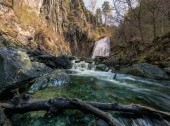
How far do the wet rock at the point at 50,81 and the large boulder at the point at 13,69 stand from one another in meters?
0.66

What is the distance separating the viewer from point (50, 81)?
32.8 feet

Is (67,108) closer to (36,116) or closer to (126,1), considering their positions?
(36,116)

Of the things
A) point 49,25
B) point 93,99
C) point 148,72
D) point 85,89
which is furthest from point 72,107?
point 49,25

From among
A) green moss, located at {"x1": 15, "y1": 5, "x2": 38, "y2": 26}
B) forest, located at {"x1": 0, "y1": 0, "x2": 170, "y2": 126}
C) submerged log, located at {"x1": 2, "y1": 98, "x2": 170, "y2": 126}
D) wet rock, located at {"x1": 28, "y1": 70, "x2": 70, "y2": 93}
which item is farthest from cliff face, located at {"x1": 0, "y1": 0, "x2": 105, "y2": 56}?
submerged log, located at {"x1": 2, "y1": 98, "x2": 170, "y2": 126}

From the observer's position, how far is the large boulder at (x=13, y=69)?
9.32 meters

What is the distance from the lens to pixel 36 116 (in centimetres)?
652

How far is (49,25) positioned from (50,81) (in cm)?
5396

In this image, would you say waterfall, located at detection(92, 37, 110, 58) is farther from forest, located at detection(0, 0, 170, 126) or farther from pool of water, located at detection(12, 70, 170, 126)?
pool of water, located at detection(12, 70, 170, 126)

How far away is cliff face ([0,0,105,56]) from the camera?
45.3m

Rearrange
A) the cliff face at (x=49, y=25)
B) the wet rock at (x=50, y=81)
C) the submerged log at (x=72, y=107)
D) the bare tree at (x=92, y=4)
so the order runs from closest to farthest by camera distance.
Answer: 1. the submerged log at (x=72, y=107)
2. the wet rock at (x=50, y=81)
3. the cliff face at (x=49, y=25)
4. the bare tree at (x=92, y=4)

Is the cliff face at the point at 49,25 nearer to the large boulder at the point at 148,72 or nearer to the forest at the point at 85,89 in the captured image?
the forest at the point at 85,89

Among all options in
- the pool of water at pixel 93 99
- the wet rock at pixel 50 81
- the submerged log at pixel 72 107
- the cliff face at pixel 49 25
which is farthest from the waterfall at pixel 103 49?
the submerged log at pixel 72 107

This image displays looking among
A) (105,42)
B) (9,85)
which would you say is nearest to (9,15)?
(105,42)

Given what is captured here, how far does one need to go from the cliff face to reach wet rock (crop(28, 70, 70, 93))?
91.2 feet
